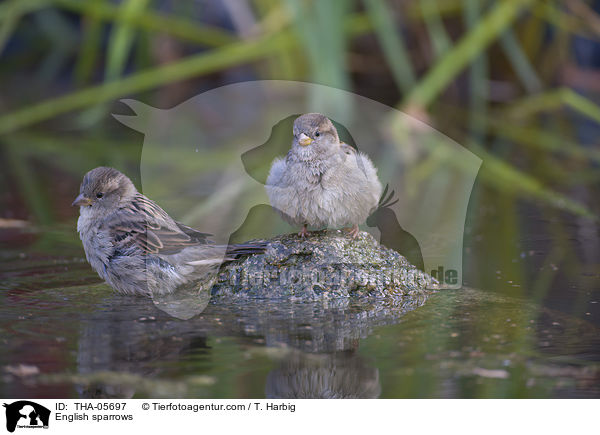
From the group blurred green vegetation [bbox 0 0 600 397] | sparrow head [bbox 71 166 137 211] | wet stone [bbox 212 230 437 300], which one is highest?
blurred green vegetation [bbox 0 0 600 397]

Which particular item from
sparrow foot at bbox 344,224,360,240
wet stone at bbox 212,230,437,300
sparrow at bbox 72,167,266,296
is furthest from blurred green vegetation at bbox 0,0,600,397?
sparrow at bbox 72,167,266,296

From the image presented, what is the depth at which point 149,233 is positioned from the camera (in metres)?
5.36

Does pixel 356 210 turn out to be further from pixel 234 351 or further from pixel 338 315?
pixel 234 351

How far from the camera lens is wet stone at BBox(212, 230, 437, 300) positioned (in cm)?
521

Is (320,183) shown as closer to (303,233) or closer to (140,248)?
(303,233)

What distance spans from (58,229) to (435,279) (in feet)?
10.2

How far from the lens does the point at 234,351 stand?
4.40m

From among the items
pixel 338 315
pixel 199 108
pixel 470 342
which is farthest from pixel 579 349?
pixel 199 108

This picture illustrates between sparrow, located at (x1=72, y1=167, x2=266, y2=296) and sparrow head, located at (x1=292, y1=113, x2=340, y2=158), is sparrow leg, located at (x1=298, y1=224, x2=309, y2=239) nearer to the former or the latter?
sparrow, located at (x1=72, y1=167, x2=266, y2=296)

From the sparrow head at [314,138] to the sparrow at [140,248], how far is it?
64 cm

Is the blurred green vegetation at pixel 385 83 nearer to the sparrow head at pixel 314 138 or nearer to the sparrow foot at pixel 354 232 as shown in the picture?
the sparrow foot at pixel 354 232

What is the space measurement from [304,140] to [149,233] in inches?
43.1

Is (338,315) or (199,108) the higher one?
(199,108)

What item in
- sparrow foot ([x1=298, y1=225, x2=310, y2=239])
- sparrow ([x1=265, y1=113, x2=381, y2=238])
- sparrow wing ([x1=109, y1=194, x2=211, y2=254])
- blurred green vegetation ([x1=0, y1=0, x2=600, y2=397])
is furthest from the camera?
blurred green vegetation ([x1=0, y1=0, x2=600, y2=397])
